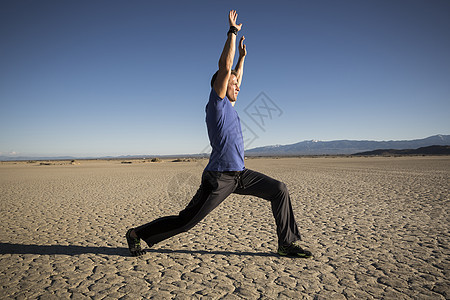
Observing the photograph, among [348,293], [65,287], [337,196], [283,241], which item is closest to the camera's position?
[348,293]

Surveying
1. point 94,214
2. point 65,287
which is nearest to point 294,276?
point 65,287

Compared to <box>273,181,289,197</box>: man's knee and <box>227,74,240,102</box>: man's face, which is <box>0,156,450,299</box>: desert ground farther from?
<box>227,74,240,102</box>: man's face

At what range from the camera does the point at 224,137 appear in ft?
7.84

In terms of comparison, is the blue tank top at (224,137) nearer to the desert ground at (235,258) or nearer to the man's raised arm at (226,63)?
the man's raised arm at (226,63)

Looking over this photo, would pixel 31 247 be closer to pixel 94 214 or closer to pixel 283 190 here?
pixel 94 214

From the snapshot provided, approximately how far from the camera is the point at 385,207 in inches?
219

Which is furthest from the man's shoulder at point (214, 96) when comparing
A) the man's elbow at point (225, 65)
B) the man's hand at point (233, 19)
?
the man's hand at point (233, 19)

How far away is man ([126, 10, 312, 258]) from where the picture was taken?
7.32ft

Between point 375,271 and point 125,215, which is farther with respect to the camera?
point 125,215

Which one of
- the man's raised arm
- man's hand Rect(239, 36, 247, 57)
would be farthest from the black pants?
man's hand Rect(239, 36, 247, 57)

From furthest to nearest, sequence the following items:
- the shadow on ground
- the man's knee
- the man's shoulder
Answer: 1. the shadow on ground
2. the man's knee
3. the man's shoulder

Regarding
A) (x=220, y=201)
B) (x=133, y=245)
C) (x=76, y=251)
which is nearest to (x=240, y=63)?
(x=220, y=201)

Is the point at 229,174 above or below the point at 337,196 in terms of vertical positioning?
above

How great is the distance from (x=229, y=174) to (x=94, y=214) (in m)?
4.26
